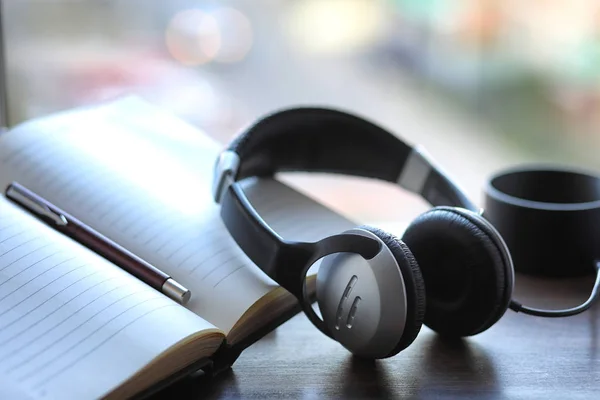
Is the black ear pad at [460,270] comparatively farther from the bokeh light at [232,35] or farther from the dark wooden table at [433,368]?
the bokeh light at [232,35]

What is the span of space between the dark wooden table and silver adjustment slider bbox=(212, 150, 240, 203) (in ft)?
0.42

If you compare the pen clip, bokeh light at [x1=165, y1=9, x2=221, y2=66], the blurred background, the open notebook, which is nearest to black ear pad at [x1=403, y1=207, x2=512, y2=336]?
the open notebook

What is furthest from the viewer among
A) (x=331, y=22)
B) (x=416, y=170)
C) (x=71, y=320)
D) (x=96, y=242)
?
(x=331, y=22)

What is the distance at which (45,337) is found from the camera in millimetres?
460

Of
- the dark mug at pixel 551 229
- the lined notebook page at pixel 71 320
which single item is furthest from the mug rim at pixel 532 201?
the lined notebook page at pixel 71 320

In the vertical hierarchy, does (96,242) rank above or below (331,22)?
below

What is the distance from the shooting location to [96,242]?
584 millimetres

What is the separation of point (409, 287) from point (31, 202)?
335mm

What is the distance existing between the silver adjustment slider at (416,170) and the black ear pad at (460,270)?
132 mm

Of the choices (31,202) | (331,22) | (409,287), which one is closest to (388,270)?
(409,287)

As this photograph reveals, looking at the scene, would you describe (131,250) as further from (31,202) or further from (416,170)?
(416,170)

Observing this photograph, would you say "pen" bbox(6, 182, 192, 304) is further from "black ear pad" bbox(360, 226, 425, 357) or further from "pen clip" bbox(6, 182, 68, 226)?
→ "black ear pad" bbox(360, 226, 425, 357)

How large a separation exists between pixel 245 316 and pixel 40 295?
144mm

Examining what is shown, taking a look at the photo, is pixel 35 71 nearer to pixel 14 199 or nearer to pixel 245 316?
pixel 14 199
